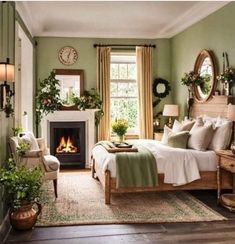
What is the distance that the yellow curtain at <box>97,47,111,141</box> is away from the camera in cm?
793

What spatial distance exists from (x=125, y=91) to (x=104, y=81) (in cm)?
64

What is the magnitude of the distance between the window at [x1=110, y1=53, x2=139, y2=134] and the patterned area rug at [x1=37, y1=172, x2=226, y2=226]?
294cm

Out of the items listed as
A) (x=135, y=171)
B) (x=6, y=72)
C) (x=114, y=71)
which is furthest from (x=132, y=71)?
(x=6, y=72)

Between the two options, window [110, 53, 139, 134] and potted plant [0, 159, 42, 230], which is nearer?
potted plant [0, 159, 42, 230]

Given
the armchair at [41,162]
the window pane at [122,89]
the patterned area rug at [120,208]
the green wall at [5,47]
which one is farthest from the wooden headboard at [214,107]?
the green wall at [5,47]

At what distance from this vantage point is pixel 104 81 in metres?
7.94

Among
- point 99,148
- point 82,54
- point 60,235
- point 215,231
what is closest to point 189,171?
point 215,231

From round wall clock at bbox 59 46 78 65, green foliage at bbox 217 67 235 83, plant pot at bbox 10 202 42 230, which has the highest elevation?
round wall clock at bbox 59 46 78 65

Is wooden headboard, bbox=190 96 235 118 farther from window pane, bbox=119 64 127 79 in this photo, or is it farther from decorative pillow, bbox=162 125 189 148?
window pane, bbox=119 64 127 79

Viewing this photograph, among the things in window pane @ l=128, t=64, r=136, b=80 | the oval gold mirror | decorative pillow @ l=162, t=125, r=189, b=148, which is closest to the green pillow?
decorative pillow @ l=162, t=125, r=189, b=148

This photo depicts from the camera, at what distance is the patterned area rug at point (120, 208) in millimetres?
4109

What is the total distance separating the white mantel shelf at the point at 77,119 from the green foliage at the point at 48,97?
0.15 m

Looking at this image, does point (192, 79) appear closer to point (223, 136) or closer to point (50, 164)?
point (223, 136)

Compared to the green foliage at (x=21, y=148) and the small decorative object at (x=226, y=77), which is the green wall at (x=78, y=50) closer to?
the small decorative object at (x=226, y=77)
